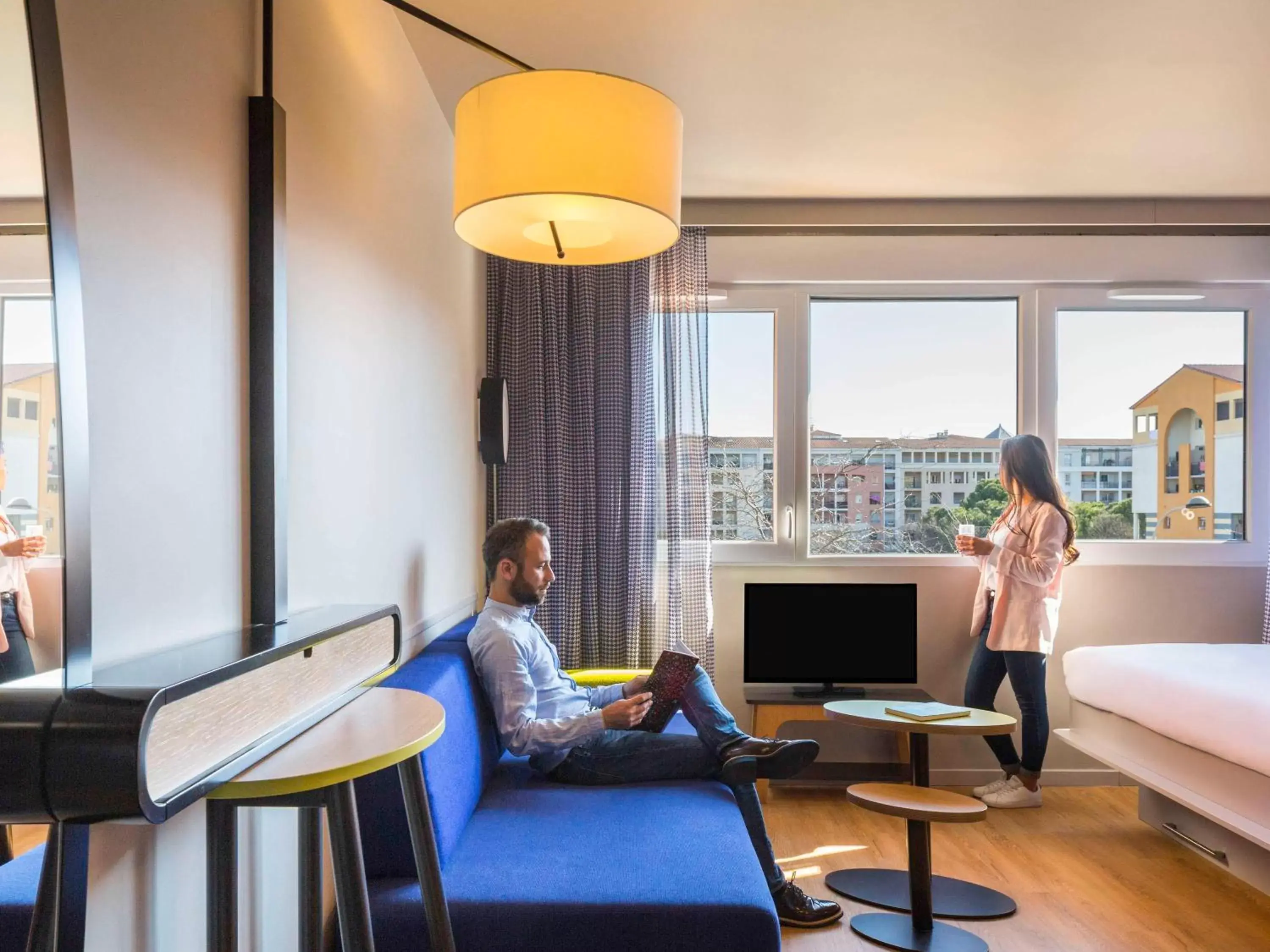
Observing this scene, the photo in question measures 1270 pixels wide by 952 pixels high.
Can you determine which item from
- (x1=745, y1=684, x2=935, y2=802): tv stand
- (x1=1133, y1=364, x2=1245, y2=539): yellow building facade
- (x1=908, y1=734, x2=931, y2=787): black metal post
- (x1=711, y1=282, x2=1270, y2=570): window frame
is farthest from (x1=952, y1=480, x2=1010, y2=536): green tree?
(x1=908, y1=734, x2=931, y2=787): black metal post

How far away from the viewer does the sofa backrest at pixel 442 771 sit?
202 centimetres

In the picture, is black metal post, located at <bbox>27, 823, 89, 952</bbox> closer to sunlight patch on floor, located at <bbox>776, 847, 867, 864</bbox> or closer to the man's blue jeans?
the man's blue jeans

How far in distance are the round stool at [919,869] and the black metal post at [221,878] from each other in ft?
5.89

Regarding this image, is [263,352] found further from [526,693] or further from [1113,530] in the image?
[1113,530]

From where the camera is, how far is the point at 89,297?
1.13 m

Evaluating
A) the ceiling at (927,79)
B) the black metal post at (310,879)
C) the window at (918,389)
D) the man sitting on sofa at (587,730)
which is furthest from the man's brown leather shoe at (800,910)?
the ceiling at (927,79)

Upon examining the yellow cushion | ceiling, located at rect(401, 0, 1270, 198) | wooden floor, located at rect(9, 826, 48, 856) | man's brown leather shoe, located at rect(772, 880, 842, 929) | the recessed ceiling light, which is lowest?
man's brown leather shoe, located at rect(772, 880, 842, 929)

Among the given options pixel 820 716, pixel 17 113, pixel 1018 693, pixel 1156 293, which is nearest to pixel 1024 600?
pixel 1018 693

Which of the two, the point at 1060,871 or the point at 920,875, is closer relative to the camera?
the point at 920,875

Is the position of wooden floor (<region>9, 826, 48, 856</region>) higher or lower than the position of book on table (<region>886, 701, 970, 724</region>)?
higher

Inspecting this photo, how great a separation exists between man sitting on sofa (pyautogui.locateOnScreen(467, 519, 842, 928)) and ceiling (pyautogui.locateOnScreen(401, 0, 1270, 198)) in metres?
1.43

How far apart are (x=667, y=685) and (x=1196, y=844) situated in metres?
1.88

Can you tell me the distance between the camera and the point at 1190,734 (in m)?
3.06

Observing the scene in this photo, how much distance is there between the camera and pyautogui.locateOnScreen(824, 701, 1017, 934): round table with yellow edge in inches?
115
